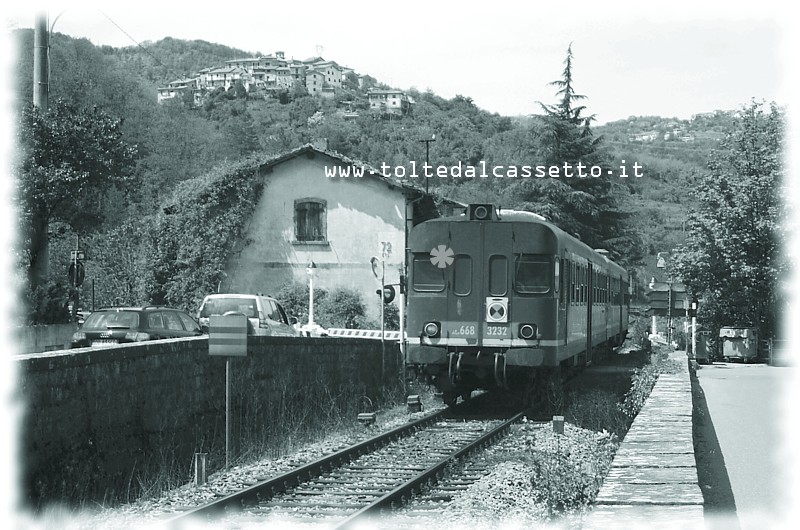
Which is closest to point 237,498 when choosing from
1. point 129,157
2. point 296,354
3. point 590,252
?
point 296,354

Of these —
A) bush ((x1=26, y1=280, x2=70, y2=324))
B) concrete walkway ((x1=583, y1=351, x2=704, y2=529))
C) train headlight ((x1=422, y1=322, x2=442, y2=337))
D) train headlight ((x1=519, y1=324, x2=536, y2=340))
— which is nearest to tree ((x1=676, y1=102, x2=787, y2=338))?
bush ((x1=26, y1=280, x2=70, y2=324))

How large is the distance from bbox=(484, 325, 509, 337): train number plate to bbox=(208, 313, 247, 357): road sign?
5.44m

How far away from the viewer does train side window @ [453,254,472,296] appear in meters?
16.9

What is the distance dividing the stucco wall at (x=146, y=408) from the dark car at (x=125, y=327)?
494 centimetres

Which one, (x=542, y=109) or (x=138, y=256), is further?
(x=542, y=109)

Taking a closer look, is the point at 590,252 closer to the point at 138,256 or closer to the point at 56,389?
the point at 56,389

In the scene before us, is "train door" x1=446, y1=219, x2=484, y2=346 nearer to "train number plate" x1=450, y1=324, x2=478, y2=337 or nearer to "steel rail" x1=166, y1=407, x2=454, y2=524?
"train number plate" x1=450, y1=324, x2=478, y2=337

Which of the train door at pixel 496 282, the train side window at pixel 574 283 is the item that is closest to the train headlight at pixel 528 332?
the train door at pixel 496 282

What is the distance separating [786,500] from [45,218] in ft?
68.3

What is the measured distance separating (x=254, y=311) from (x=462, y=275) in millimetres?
9231

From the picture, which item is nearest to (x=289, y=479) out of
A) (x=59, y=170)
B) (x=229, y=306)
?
(x=229, y=306)

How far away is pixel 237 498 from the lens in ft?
30.7

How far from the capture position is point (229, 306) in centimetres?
2534

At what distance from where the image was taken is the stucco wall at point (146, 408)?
898 cm
